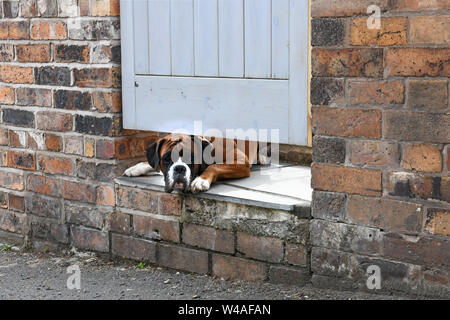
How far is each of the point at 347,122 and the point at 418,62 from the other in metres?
0.45

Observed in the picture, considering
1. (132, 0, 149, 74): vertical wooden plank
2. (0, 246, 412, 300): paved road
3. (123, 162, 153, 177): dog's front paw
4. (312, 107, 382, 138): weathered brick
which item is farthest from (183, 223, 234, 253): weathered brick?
(132, 0, 149, 74): vertical wooden plank

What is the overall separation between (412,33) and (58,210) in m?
2.70

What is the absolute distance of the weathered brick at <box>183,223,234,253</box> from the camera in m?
3.88

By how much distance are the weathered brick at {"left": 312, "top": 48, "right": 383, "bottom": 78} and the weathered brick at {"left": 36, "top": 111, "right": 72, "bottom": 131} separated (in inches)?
72.8

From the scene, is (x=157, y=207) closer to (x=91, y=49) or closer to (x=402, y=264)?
(x=91, y=49)

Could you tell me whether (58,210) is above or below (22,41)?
below

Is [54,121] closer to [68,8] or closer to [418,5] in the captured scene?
[68,8]

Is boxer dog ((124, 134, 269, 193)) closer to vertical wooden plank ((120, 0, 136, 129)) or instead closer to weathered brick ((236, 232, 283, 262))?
vertical wooden plank ((120, 0, 136, 129))

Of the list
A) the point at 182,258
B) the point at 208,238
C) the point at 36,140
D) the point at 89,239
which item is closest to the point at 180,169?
the point at 208,238

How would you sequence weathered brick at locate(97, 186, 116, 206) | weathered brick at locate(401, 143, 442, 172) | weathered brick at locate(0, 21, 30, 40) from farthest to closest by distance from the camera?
weathered brick at locate(0, 21, 30, 40) → weathered brick at locate(97, 186, 116, 206) → weathered brick at locate(401, 143, 442, 172)

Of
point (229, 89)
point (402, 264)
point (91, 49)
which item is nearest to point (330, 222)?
point (402, 264)

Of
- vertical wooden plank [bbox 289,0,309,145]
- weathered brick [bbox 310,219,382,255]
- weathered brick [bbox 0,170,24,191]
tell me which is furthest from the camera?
weathered brick [bbox 0,170,24,191]

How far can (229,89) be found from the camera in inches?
152

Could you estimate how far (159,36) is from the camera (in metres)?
4.11
